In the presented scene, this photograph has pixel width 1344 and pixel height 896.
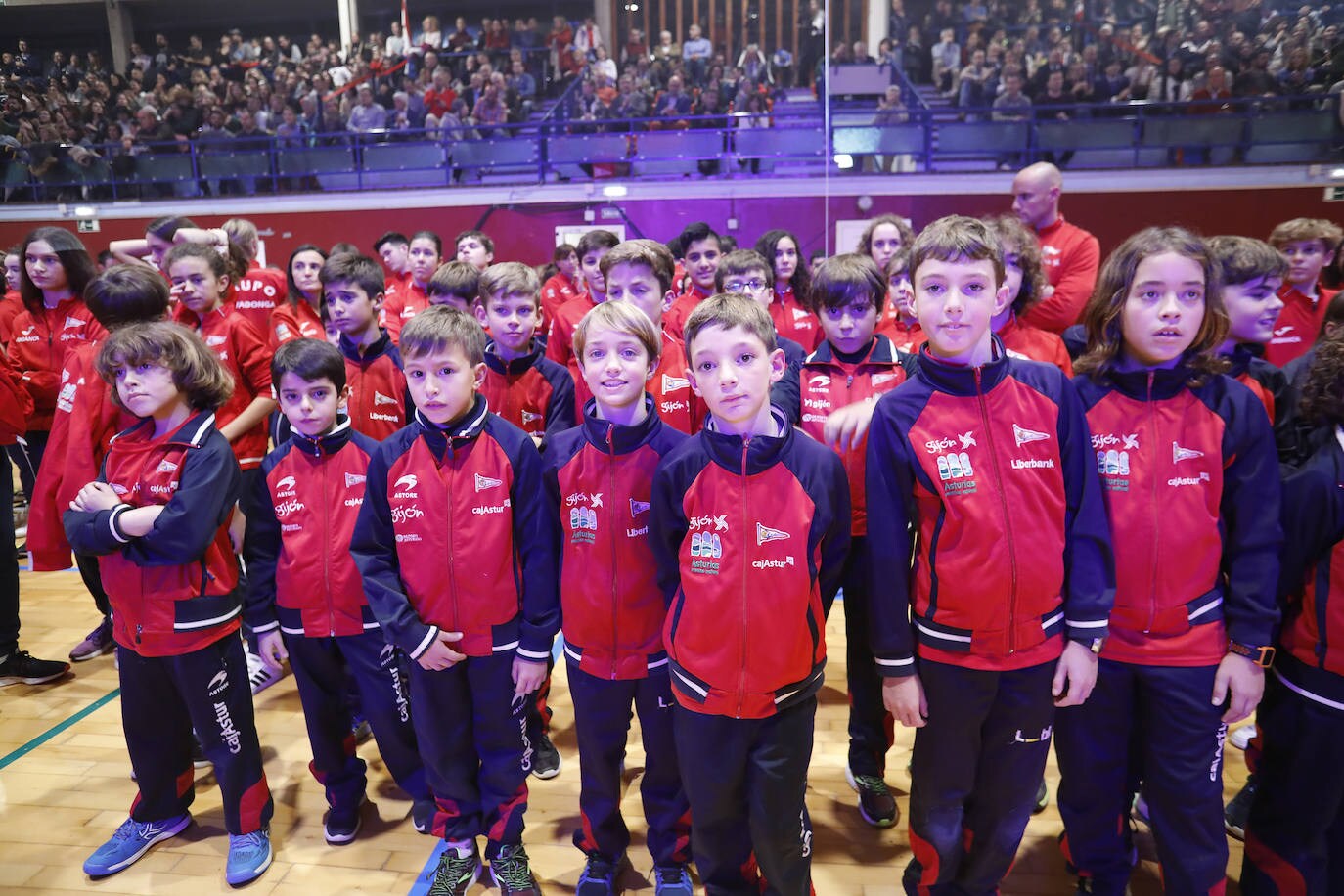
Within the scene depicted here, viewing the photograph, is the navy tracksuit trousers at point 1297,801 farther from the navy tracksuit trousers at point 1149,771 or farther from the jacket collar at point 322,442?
the jacket collar at point 322,442

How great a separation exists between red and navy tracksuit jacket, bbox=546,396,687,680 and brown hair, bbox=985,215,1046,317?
1288mm

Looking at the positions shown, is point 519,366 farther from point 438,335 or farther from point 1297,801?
point 1297,801

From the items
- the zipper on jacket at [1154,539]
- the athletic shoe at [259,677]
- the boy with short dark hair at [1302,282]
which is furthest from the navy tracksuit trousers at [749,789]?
the boy with short dark hair at [1302,282]

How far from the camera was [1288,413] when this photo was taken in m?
2.22

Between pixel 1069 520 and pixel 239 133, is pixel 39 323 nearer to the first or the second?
pixel 1069 520

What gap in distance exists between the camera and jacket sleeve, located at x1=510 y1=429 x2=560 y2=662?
213 cm

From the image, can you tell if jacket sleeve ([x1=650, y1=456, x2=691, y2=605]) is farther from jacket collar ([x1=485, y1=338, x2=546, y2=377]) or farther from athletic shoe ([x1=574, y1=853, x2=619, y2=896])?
jacket collar ([x1=485, y1=338, x2=546, y2=377])

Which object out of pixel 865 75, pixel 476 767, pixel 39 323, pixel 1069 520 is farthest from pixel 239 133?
pixel 1069 520

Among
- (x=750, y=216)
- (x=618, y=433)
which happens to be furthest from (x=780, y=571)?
(x=750, y=216)

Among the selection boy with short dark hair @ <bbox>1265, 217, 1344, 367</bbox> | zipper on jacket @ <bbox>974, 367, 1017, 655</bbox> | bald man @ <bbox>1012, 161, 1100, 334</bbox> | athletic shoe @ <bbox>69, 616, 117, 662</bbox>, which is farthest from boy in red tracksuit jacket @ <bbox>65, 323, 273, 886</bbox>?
boy with short dark hair @ <bbox>1265, 217, 1344, 367</bbox>

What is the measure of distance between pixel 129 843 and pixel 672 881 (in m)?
1.73

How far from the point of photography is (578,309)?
12.5 feet

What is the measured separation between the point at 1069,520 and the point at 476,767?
5.68ft

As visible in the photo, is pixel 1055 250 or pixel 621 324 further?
pixel 1055 250
